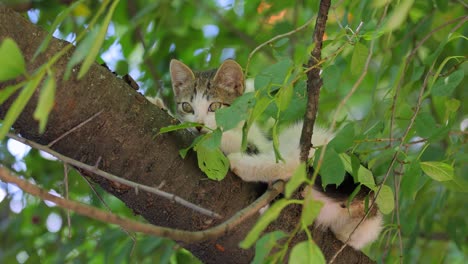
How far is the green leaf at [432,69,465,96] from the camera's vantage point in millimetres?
1584

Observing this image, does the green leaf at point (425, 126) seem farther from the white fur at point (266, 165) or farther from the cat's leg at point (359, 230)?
the cat's leg at point (359, 230)

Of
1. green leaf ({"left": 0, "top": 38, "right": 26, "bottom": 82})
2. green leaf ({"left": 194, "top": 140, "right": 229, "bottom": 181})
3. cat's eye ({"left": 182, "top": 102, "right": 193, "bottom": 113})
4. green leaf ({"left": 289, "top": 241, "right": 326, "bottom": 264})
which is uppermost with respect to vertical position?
cat's eye ({"left": 182, "top": 102, "right": 193, "bottom": 113})

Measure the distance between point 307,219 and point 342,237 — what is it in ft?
3.71

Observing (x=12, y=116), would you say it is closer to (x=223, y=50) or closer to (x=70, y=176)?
(x=70, y=176)

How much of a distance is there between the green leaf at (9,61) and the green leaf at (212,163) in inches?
28.8

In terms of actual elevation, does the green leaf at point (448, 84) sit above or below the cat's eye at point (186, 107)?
below

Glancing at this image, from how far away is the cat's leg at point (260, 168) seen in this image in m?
1.98

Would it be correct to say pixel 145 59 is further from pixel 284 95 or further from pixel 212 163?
pixel 284 95

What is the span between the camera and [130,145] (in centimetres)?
167

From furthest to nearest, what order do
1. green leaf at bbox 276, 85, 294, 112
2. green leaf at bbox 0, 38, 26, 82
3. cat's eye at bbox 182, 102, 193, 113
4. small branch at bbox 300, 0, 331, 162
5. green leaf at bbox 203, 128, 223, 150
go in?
cat's eye at bbox 182, 102, 193, 113 < small branch at bbox 300, 0, 331, 162 < green leaf at bbox 203, 128, 223, 150 < green leaf at bbox 276, 85, 294, 112 < green leaf at bbox 0, 38, 26, 82

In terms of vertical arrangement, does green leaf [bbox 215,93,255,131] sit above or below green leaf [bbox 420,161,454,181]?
above

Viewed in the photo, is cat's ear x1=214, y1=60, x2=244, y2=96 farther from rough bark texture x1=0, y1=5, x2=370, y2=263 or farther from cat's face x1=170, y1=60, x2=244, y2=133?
rough bark texture x1=0, y1=5, x2=370, y2=263

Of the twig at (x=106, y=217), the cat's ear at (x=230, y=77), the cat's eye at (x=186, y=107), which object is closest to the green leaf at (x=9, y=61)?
the twig at (x=106, y=217)

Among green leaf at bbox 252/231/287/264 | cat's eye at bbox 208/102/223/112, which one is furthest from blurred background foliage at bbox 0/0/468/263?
green leaf at bbox 252/231/287/264
